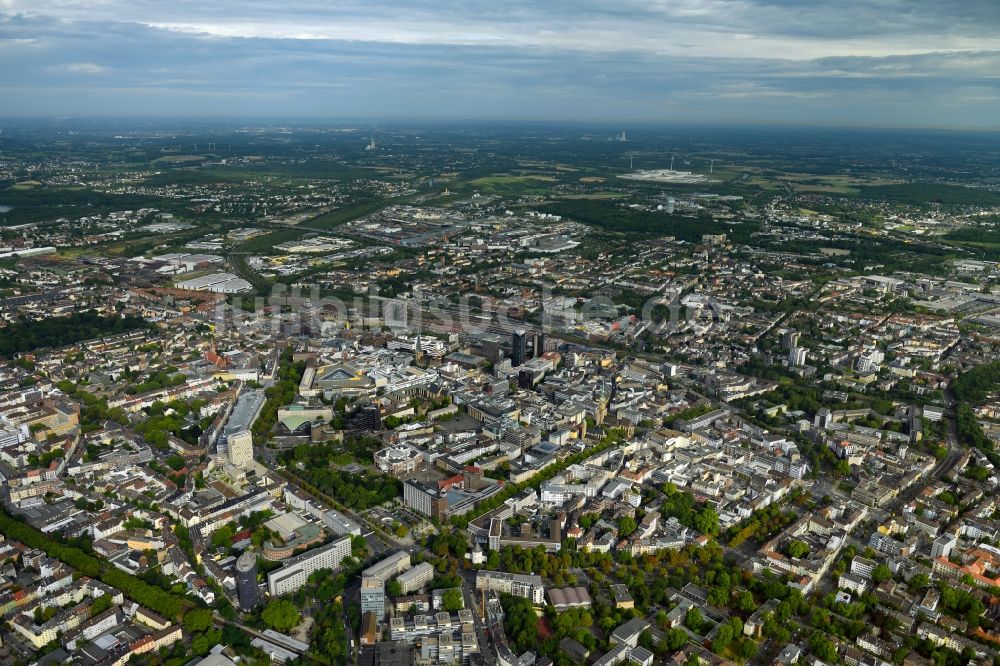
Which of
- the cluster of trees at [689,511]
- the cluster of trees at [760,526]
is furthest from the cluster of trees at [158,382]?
the cluster of trees at [760,526]

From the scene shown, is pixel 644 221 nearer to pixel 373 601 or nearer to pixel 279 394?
pixel 279 394

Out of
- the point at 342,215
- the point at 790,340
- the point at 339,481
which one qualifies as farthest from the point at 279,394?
the point at 342,215

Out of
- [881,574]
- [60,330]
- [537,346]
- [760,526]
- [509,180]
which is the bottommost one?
[760,526]

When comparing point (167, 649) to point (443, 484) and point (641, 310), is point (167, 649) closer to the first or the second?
point (443, 484)

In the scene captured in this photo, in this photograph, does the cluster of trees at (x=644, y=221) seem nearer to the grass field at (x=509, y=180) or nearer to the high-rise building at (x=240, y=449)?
the grass field at (x=509, y=180)

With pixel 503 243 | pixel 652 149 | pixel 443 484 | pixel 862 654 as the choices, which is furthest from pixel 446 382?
pixel 652 149

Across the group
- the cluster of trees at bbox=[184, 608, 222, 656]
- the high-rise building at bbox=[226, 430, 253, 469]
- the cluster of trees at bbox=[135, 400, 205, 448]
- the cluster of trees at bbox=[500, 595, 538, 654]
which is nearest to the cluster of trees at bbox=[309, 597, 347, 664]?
the cluster of trees at bbox=[184, 608, 222, 656]

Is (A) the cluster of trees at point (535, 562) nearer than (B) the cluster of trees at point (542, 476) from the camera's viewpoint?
Yes
